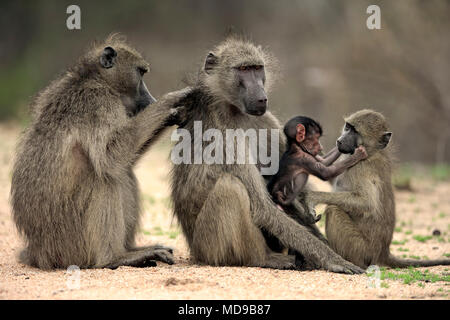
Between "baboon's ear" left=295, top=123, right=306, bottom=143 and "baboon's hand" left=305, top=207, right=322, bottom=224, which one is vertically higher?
"baboon's ear" left=295, top=123, right=306, bottom=143

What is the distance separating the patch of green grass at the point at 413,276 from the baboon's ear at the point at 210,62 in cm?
234

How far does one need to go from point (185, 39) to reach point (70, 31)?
133 inches

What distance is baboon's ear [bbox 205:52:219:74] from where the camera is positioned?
19.7ft

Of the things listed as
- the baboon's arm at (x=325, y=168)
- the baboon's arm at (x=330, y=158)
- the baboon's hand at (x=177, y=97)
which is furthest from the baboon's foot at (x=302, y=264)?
the baboon's hand at (x=177, y=97)

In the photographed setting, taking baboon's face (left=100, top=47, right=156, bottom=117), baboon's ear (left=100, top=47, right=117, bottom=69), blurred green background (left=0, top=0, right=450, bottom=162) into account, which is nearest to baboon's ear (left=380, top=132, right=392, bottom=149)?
baboon's face (left=100, top=47, right=156, bottom=117)

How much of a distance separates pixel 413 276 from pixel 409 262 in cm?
73

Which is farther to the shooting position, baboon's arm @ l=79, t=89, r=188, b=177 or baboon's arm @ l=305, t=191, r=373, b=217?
baboon's arm @ l=305, t=191, r=373, b=217

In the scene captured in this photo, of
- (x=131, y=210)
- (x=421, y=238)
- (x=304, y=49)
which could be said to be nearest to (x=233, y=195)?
(x=131, y=210)

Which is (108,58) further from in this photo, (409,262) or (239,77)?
(409,262)

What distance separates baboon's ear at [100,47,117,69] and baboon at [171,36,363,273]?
0.76 metres

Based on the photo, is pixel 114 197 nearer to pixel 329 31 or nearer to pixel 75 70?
pixel 75 70

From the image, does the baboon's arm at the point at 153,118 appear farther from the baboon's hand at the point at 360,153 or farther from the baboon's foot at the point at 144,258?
the baboon's hand at the point at 360,153

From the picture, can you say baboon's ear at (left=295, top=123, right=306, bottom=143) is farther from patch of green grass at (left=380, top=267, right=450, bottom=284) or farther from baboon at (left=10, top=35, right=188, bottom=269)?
patch of green grass at (left=380, top=267, right=450, bottom=284)

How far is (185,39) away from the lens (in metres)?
19.7
